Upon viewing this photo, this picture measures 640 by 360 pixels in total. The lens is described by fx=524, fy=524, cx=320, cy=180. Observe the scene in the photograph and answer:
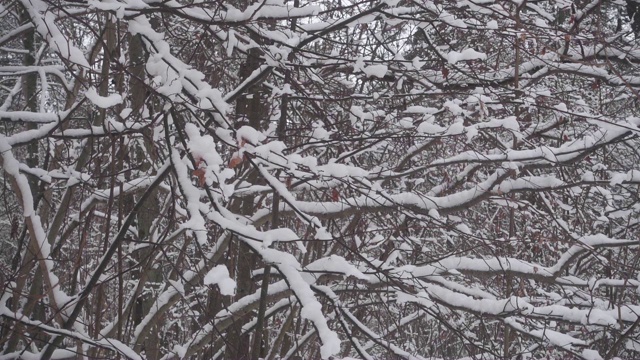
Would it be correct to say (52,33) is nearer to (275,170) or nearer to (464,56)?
(275,170)

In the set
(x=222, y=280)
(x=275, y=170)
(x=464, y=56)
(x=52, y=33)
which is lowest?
(x=222, y=280)

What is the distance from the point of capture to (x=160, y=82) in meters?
1.83

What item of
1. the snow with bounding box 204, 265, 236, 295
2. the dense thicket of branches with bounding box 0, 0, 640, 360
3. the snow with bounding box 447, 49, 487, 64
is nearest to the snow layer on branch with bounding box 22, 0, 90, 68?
the dense thicket of branches with bounding box 0, 0, 640, 360

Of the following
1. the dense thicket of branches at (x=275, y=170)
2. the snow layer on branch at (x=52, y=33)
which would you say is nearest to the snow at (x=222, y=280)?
the dense thicket of branches at (x=275, y=170)

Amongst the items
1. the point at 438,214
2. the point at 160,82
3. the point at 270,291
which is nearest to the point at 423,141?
the point at 438,214

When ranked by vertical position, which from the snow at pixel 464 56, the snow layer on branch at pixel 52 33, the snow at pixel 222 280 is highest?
the snow at pixel 464 56

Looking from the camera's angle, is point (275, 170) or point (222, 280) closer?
point (222, 280)

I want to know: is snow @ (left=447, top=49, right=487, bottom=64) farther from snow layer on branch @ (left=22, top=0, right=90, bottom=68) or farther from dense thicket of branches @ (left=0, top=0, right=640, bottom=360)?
snow layer on branch @ (left=22, top=0, right=90, bottom=68)

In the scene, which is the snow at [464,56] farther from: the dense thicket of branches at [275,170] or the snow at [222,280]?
the snow at [222,280]

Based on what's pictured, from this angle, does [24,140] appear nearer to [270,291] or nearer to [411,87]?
[270,291]

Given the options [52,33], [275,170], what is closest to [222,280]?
[52,33]

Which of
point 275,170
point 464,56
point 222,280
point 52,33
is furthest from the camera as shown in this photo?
point 275,170

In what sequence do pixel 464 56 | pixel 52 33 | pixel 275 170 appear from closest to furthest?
pixel 52 33, pixel 464 56, pixel 275 170

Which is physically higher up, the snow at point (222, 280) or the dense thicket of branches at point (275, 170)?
the dense thicket of branches at point (275, 170)
